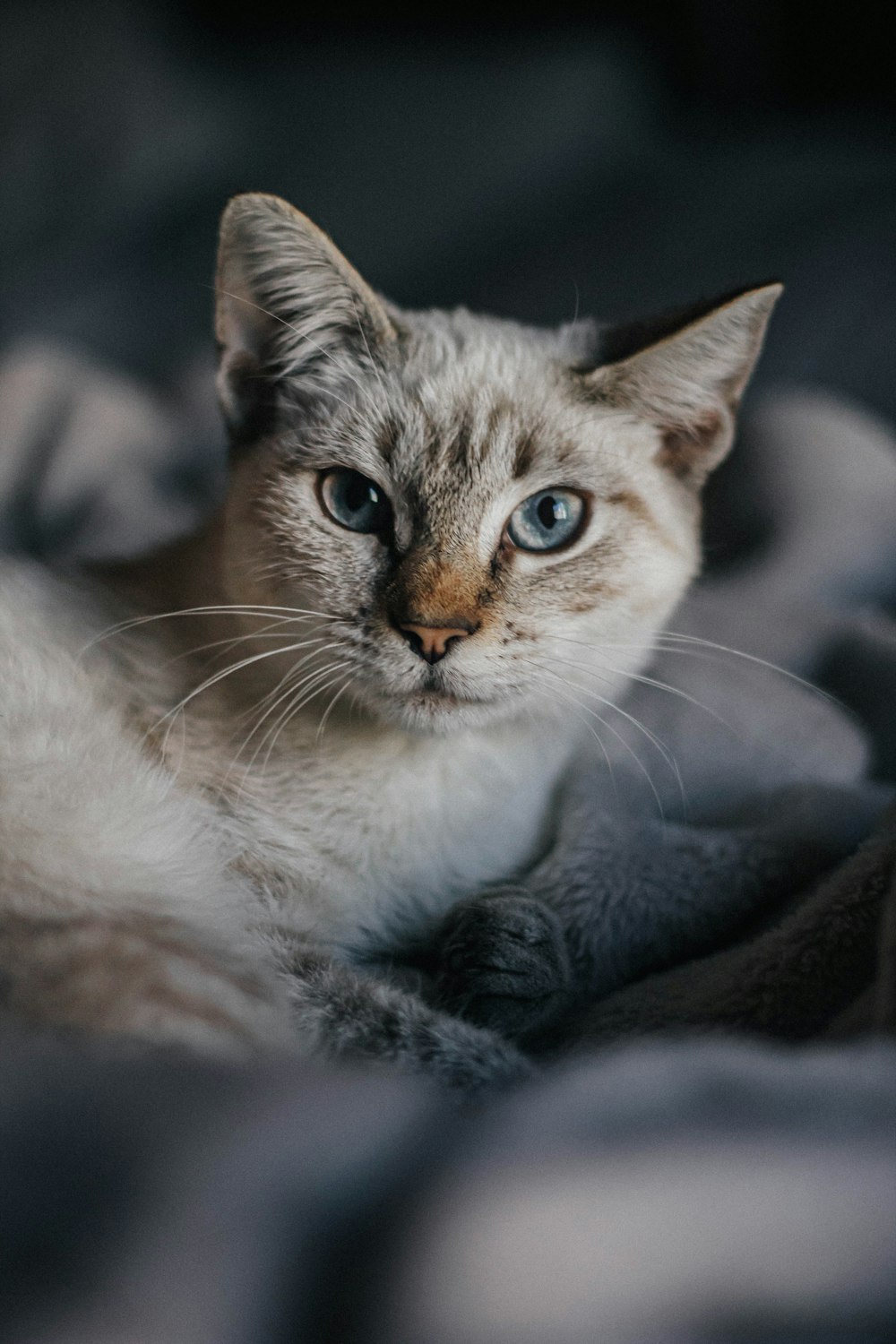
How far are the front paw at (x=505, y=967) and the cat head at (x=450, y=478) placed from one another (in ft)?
0.64

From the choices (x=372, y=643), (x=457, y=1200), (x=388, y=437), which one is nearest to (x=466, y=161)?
(x=388, y=437)

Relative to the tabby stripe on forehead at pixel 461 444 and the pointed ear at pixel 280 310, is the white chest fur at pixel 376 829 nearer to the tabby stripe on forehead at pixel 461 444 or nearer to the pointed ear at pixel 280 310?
the tabby stripe on forehead at pixel 461 444

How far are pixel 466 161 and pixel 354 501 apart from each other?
4.75 feet

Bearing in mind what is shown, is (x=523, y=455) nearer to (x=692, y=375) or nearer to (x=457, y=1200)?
(x=692, y=375)

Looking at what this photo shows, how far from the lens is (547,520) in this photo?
1.08 metres

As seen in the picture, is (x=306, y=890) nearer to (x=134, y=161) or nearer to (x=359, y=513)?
(x=359, y=513)

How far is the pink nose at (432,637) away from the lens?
0.96 meters

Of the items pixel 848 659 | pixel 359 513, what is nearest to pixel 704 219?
pixel 848 659

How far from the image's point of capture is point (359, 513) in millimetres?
1069

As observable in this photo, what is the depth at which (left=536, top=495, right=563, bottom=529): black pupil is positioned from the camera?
1.08 meters

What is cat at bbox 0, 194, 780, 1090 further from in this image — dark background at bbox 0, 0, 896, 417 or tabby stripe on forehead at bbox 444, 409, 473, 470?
dark background at bbox 0, 0, 896, 417

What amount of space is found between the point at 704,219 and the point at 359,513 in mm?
1339

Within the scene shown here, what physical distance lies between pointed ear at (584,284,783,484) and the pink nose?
→ 347 millimetres

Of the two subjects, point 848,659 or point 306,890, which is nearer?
point 306,890
